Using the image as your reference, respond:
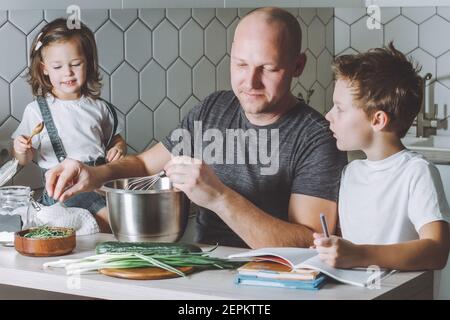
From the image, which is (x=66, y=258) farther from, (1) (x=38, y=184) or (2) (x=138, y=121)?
(2) (x=138, y=121)

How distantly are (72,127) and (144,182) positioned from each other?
211 millimetres

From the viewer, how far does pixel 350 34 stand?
66.9 inches

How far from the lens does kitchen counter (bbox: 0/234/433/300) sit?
Answer: 1247 millimetres

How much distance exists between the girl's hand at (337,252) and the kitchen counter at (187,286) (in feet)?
0.13

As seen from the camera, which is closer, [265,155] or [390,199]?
[390,199]

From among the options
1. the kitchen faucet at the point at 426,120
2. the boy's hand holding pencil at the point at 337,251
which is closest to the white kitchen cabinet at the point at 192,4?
the kitchen faucet at the point at 426,120

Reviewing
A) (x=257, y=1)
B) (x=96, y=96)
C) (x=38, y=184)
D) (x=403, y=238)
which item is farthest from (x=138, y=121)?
(x=403, y=238)

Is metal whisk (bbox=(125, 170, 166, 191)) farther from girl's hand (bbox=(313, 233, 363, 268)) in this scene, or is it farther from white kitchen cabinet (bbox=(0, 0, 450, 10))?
girl's hand (bbox=(313, 233, 363, 268))

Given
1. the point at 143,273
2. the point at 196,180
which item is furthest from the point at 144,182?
the point at 143,273

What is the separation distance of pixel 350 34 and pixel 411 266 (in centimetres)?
56

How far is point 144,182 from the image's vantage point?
170 centimetres

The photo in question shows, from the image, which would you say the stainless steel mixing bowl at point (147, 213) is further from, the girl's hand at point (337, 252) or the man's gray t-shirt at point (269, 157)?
the girl's hand at point (337, 252)

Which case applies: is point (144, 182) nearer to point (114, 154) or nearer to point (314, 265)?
point (114, 154)

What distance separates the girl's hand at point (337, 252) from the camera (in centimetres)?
128
